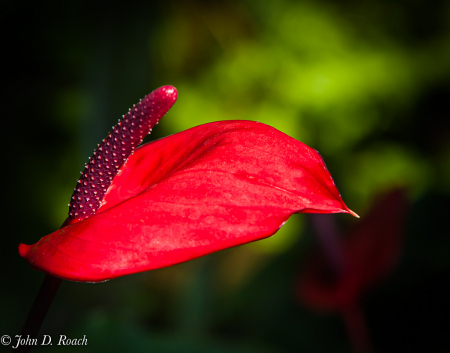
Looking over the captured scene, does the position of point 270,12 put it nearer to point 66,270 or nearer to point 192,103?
point 192,103

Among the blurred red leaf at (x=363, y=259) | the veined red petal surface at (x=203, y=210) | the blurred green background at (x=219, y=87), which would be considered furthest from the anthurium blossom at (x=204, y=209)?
the blurred green background at (x=219, y=87)

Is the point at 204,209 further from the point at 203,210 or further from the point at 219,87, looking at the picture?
the point at 219,87

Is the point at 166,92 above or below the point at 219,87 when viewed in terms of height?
above

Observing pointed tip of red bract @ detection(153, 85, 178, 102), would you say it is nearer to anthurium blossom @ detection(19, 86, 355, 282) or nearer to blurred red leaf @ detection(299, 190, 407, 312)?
anthurium blossom @ detection(19, 86, 355, 282)

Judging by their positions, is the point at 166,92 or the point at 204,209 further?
the point at 166,92

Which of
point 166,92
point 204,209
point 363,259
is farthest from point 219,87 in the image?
point 204,209

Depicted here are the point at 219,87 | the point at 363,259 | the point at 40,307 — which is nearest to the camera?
the point at 40,307

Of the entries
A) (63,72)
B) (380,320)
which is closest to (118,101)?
(63,72)

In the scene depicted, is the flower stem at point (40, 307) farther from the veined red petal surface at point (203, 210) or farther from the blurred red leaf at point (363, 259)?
the blurred red leaf at point (363, 259)
